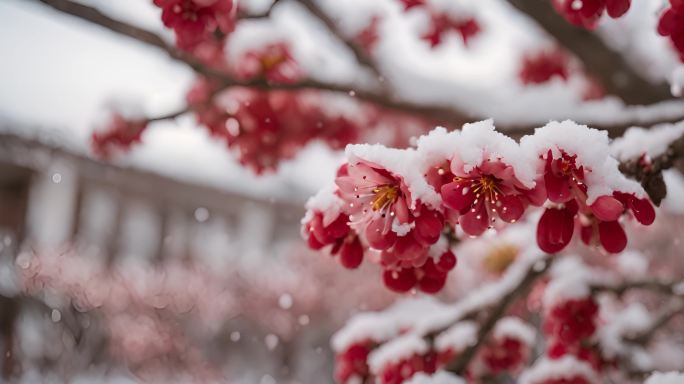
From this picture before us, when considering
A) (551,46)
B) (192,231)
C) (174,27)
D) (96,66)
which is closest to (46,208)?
(96,66)

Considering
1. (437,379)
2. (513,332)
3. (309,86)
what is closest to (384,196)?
(437,379)

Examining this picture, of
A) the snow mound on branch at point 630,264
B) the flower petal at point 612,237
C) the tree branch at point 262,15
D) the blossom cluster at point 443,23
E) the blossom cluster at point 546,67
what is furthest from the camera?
the blossom cluster at point 546,67

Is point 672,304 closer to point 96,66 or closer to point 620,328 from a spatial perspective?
point 620,328

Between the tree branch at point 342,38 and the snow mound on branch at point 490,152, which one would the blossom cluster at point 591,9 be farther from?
the tree branch at point 342,38

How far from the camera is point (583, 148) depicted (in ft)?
2.25

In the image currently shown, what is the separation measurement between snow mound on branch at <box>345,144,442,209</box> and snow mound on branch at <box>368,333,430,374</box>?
24.1 inches

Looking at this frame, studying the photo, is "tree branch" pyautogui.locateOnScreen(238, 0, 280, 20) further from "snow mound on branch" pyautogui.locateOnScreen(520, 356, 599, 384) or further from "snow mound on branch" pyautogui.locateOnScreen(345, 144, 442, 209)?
"snow mound on branch" pyautogui.locateOnScreen(520, 356, 599, 384)

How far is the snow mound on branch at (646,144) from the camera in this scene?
0.91 meters

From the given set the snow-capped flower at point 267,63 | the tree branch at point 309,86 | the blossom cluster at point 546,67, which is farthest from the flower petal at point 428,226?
the blossom cluster at point 546,67

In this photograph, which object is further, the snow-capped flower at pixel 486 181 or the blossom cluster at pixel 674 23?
the blossom cluster at pixel 674 23

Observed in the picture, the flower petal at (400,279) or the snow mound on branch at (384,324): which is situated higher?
the flower petal at (400,279)

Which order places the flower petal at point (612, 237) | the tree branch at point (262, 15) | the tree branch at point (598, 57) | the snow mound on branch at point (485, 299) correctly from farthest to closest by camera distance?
the tree branch at point (598, 57)
the tree branch at point (262, 15)
the snow mound on branch at point (485, 299)
the flower petal at point (612, 237)

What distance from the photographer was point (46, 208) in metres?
8.52

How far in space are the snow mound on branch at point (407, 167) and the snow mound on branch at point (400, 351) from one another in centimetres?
61
